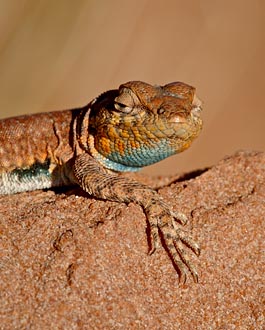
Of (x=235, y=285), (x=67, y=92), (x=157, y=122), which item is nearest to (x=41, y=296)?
(x=235, y=285)

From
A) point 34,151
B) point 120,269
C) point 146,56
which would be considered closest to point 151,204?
point 120,269

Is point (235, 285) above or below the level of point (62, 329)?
above

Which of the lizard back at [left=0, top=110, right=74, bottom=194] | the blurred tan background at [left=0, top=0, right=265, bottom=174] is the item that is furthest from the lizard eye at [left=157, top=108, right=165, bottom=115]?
the blurred tan background at [left=0, top=0, right=265, bottom=174]

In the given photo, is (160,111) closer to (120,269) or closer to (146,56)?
(120,269)

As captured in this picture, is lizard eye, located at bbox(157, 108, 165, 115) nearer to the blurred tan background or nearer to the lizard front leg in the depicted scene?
the lizard front leg

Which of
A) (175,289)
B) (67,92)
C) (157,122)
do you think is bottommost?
(67,92)

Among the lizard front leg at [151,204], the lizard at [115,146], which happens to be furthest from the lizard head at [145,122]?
the lizard front leg at [151,204]

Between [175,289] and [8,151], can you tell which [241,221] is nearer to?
[175,289]
